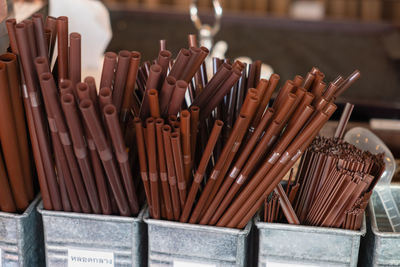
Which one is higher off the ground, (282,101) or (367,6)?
(282,101)

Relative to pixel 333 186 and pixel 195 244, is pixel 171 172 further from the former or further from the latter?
pixel 333 186

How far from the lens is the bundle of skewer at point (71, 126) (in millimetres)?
650

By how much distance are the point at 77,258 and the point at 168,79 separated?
11.0 inches

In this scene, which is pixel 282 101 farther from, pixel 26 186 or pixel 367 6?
pixel 367 6

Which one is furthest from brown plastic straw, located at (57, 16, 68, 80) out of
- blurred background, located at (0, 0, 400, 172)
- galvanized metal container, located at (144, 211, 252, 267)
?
blurred background, located at (0, 0, 400, 172)

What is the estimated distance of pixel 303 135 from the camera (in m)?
0.68

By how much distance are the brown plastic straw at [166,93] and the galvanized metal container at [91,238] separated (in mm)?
151

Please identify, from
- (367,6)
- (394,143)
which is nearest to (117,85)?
(394,143)

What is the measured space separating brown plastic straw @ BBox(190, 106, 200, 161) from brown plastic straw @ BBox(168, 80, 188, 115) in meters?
0.02

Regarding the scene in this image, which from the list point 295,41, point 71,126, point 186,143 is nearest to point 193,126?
point 186,143

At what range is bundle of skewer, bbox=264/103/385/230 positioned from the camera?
70 centimetres

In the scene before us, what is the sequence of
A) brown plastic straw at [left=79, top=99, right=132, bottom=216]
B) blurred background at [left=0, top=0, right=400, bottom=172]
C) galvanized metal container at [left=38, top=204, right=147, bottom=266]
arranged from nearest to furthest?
brown plastic straw at [left=79, top=99, right=132, bottom=216] < galvanized metal container at [left=38, top=204, right=147, bottom=266] < blurred background at [left=0, top=0, right=400, bottom=172]

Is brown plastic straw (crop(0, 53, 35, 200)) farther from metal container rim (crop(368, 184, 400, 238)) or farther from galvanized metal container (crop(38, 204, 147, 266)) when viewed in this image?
metal container rim (crop(368, 184, 400, 238))

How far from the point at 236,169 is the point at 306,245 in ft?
0.45
